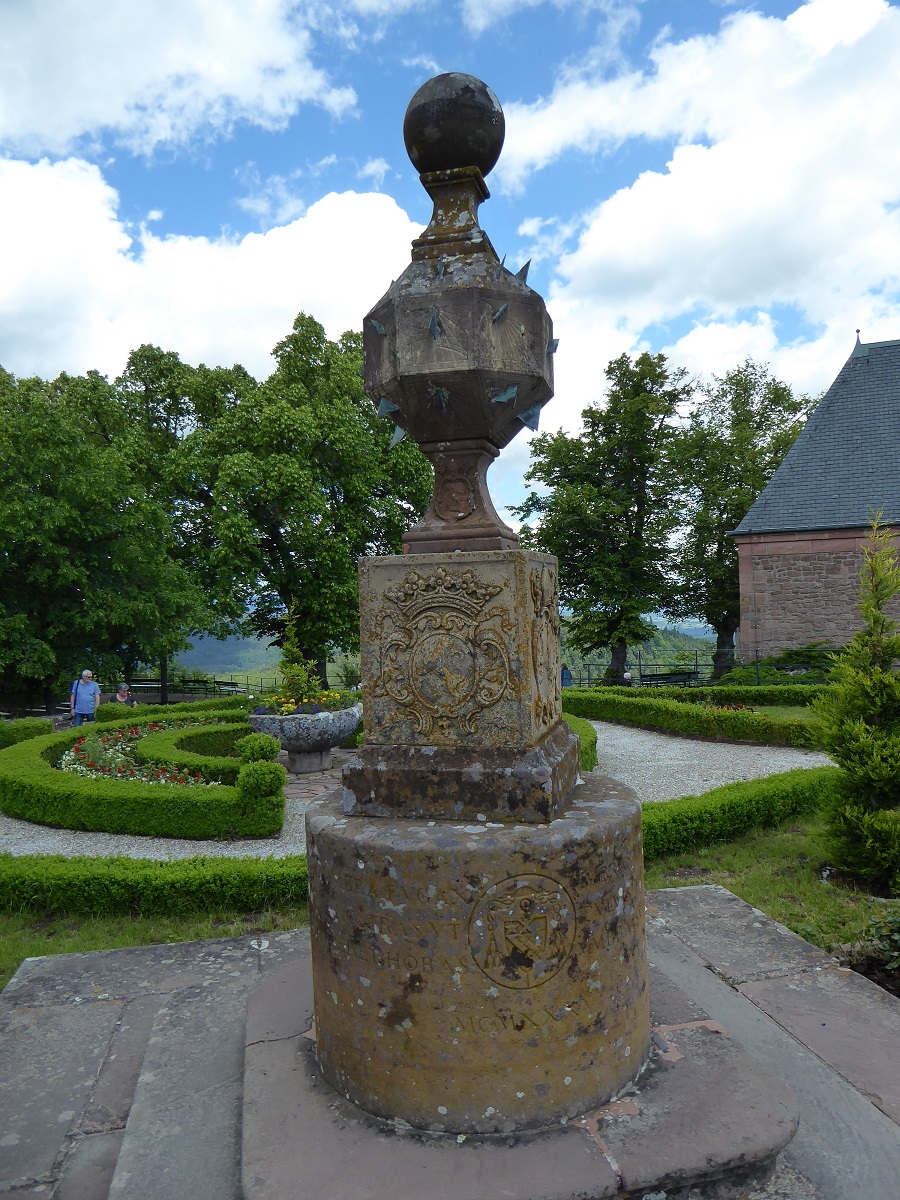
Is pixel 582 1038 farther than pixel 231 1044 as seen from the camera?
No

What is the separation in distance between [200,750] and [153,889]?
6.19m

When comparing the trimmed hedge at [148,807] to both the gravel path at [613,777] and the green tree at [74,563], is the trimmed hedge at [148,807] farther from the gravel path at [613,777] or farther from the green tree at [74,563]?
the green tree at [74,563]

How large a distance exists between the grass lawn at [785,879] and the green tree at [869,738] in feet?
0.86

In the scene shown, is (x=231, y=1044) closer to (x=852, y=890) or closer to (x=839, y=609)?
(x=852, y=890)

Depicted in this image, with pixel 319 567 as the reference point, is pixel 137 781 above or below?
below

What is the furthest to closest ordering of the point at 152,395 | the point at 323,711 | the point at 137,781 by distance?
the point at 152,395 → the point at 323,711 → the point at 137,781

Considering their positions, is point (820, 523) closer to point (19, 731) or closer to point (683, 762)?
point (683, 762)

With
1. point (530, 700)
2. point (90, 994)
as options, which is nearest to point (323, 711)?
point (90, 994)

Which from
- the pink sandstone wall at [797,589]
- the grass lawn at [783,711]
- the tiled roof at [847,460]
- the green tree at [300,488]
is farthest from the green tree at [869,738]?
the tiled roof at [847,460]

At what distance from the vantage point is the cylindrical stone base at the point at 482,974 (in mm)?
2564

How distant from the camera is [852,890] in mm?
5832

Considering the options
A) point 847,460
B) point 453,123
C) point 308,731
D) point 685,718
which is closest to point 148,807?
point 308,731

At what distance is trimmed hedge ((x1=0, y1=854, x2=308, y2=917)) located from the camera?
566 cm

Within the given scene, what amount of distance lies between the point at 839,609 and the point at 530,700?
21.5 meters
